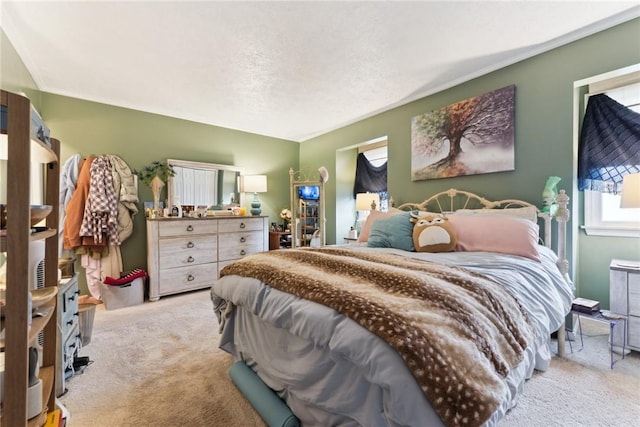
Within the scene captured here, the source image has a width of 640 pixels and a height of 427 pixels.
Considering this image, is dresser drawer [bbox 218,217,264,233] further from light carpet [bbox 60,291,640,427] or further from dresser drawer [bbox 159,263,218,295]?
light carpet [bbox 60,291,640,427]

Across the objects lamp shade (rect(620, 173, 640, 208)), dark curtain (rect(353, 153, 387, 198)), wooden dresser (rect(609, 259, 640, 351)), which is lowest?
wooden dresser (rect(609, 259, 640, 351))

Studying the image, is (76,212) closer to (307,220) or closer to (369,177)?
(307,220)

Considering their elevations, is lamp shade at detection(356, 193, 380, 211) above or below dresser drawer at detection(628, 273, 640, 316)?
above

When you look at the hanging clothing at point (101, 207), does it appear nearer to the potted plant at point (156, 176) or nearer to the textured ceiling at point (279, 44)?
the potted plant at point (156, 176)

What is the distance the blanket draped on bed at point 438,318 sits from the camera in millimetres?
762

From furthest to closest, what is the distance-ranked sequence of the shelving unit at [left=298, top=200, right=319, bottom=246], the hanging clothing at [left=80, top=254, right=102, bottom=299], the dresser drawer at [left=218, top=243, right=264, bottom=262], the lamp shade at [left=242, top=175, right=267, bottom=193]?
the shelving unit at [left=298, top=200, right=319, bottom=246]
the lamp shade at [left=242, top=175, right=267, bottom=193]
the dresser drawer at [left=218, top=243, right=264, bottom=262]
the hanging clothing at [left=80, top=254, right=102, bottom=299]

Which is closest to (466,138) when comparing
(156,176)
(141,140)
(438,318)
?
(438,318)

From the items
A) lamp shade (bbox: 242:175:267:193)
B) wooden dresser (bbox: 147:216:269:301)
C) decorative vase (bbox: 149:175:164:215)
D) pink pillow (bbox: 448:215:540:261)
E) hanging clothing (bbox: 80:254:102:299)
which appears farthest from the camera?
lamp shade (bbox: 242:175:267:193)

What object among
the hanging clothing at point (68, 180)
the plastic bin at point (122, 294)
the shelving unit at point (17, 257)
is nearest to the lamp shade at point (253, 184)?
the plastic bin at point (122, 294)

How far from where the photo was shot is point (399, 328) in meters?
0.85

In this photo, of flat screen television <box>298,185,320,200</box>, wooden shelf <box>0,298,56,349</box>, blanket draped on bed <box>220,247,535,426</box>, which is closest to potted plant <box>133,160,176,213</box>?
flat screen television <box>298,185,320,200</box>

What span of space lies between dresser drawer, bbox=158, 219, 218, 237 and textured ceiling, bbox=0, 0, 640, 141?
1.52 metres

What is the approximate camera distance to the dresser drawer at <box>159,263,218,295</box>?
3.26 metres

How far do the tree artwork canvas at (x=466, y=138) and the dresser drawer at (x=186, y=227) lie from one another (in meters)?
2.70
